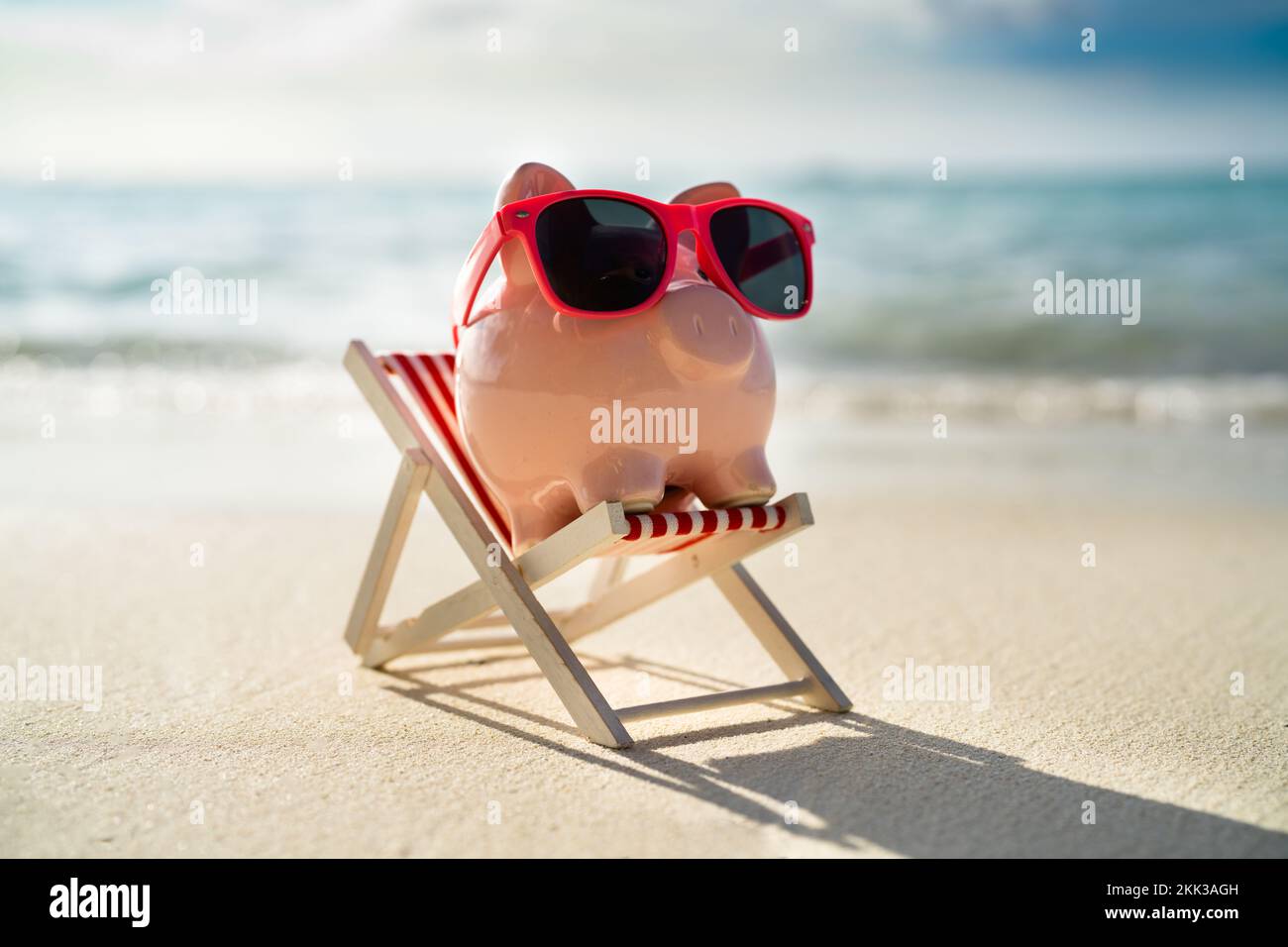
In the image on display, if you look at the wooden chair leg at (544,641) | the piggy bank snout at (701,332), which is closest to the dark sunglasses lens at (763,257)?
the piggy bank snout at (701,332)

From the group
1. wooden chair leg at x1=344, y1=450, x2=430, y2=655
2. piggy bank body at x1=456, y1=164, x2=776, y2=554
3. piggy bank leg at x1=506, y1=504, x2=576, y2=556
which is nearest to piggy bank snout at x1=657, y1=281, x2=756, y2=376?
piggy bank body at x1=456, y1=164, x2=776, y2=554

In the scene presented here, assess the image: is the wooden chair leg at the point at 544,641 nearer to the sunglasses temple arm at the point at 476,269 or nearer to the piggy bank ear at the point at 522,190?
the sunglasses temple arm at the point at 476,269

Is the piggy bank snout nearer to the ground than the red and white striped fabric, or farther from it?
farther from it

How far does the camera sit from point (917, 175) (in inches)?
974

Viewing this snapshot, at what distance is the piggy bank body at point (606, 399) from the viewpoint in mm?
3316

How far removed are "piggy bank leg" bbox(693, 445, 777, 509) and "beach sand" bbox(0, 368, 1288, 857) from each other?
631 millimetres

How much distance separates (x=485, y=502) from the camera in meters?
3.75

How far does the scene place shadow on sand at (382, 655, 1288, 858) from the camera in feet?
8.93

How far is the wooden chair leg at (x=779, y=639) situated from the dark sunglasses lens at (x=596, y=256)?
95 cm

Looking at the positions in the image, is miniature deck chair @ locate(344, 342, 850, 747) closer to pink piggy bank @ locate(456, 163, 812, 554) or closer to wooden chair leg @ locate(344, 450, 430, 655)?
wooden chair leg @ locate(344, 450, 430, 655)

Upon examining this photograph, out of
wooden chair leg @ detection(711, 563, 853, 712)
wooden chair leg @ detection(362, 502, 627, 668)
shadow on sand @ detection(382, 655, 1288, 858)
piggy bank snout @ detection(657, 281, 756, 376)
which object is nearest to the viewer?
shadow on sand @ detection(382, 655, 1288, 858)

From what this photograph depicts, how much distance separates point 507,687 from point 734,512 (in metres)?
1.07

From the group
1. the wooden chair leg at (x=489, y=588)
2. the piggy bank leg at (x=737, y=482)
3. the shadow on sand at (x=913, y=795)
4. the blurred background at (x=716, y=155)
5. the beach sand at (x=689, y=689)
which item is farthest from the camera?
the blurred background at (x=716, y=155)
